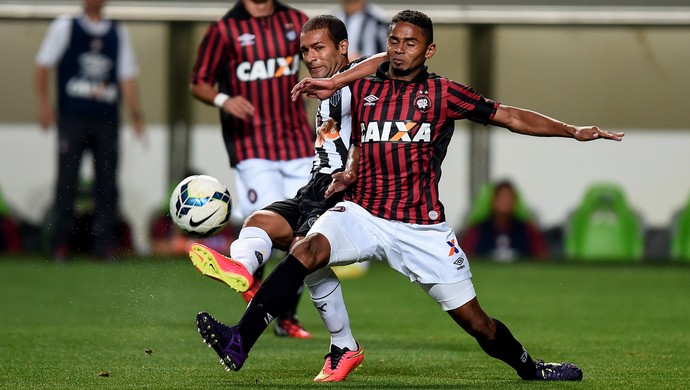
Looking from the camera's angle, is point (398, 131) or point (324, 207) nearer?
point (398, 131)

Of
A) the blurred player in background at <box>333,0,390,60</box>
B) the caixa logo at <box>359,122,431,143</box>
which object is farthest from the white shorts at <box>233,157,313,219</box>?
the blurred player in background at <box>333,0,390,60</box>

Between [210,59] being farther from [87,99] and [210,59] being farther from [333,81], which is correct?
[87,99]

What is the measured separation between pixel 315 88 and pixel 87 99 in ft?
26.5

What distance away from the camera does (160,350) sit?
737cm

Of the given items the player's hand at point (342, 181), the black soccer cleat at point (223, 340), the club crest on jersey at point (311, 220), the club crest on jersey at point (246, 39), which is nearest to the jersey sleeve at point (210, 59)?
the club crest on jersey at point (246, 39)

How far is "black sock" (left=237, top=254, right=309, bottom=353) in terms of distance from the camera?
5605 millimetres

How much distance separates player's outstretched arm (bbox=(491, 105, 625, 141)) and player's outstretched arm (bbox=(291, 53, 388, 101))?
67 centimetres

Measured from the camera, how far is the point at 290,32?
8.30 meters

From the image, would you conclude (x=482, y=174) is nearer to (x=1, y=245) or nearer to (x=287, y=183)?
(x=1, y=245)

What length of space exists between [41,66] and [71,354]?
6637 millimetres

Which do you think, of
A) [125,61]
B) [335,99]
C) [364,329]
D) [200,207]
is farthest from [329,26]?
[125,61]

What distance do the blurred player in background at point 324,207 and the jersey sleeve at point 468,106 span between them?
Result: 0.47 meters

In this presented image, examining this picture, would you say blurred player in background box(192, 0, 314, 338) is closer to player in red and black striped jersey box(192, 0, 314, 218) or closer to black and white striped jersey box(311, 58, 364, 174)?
player in red and black striped jersey box(192, 0, 314, 218)

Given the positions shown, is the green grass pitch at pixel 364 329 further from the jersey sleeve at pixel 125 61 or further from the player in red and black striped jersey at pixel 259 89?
the jersey sleeve at pixel 125 61
